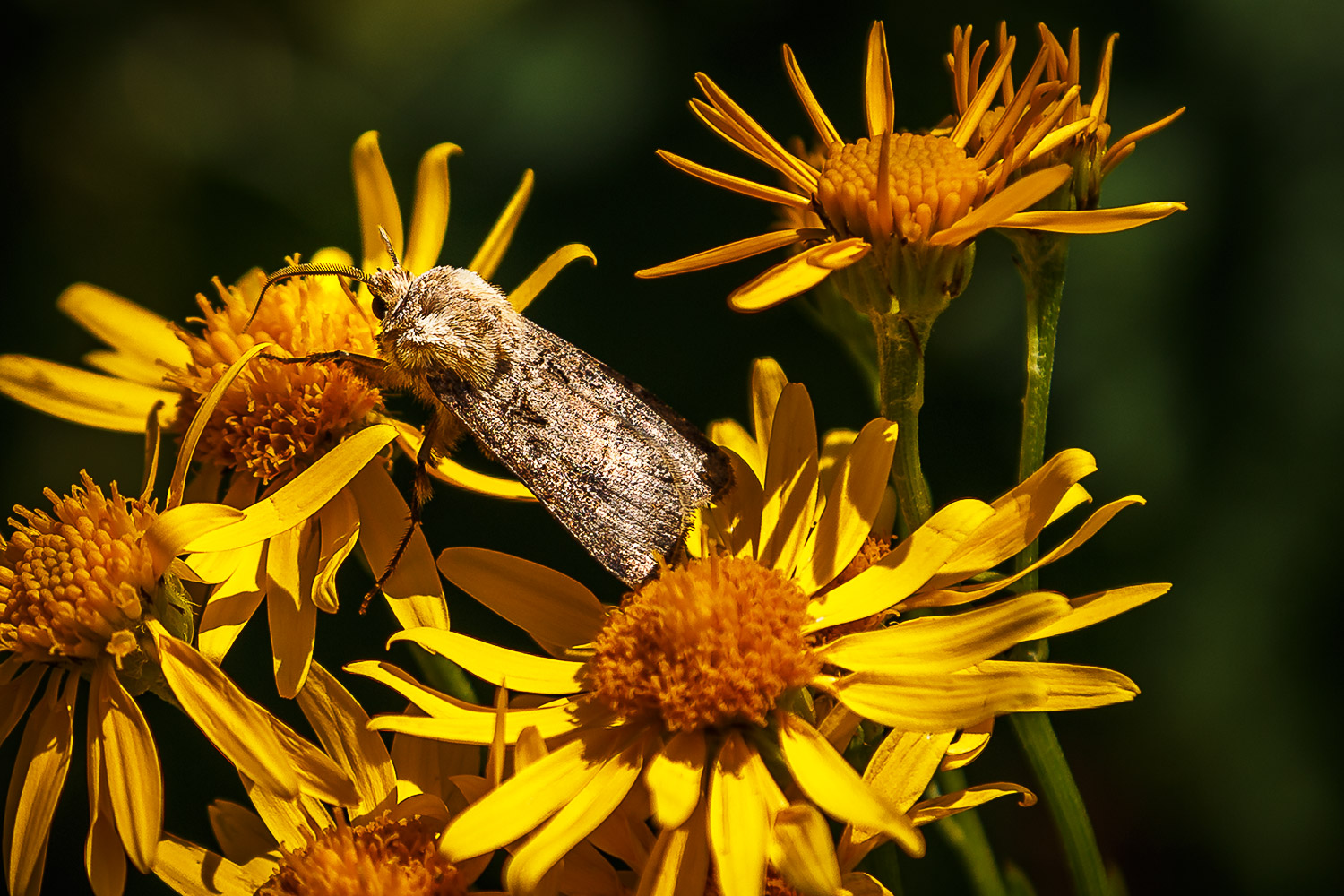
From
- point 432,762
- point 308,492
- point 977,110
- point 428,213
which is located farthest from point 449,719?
point 428,213

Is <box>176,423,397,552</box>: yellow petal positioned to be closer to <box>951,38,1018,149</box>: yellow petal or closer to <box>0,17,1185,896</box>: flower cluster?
<box>0,17,1185,896</box>: flower cluster

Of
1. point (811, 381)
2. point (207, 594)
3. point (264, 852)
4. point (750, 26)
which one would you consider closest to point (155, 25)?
point (750, 26)

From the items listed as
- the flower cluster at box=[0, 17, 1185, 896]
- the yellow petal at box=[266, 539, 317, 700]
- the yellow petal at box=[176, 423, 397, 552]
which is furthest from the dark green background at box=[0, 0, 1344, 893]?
the yellow petal at box=[176, 423, 397, 552]

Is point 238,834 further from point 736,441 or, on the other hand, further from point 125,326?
point 125,326

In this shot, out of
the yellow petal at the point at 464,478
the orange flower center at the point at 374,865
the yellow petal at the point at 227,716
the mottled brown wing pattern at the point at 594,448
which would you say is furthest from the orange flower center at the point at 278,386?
the orange flower center at the point at 374,865

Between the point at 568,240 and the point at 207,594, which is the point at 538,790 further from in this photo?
the point at 568,240

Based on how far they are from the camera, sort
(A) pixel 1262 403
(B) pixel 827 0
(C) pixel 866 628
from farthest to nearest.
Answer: (B) pixel 827 0 < (A) pixel 1262 403 < (C) pixel 866 628
